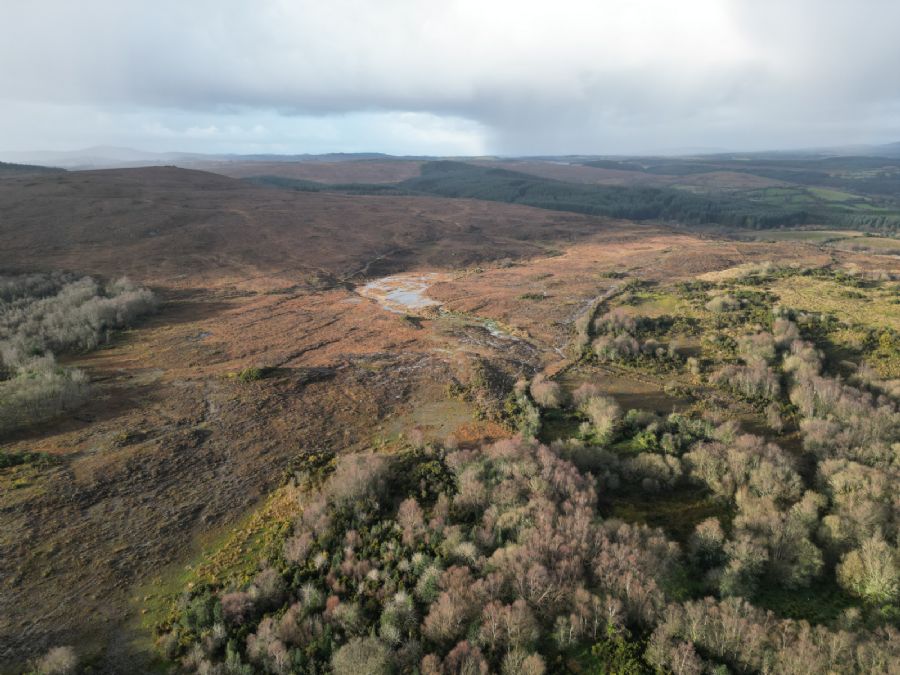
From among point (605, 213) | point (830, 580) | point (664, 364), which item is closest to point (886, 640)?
point (830, 580)

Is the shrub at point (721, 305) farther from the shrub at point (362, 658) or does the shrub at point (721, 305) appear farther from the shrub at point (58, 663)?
the shrub at point (58, 663)

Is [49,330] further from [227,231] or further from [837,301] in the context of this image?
[837,301]

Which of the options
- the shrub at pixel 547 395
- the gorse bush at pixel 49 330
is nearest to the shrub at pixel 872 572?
the shrub at pixel 547 395

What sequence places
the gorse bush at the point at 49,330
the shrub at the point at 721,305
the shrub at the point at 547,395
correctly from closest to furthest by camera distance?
the gorse bush at the point at 49,330, the shrub at the point at 547,395, the shrub at the point at 721,305

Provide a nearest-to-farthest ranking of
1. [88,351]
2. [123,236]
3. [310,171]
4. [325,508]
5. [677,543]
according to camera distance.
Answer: [677,543]
[325,508]
[88,351]
[123,236]
[310,171]

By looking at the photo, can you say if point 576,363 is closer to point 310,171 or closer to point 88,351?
point 88,351

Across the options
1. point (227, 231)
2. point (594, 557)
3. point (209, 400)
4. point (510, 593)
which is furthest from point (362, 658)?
point (227, 231)
